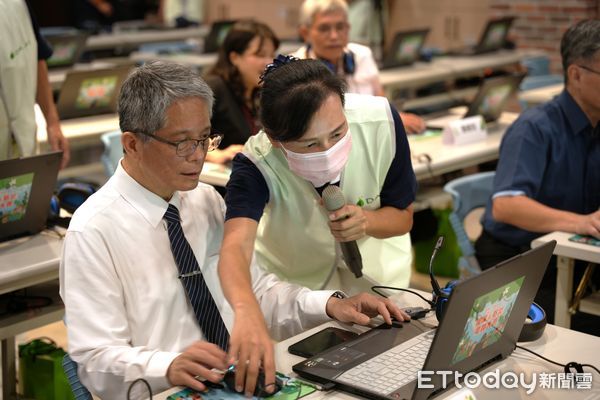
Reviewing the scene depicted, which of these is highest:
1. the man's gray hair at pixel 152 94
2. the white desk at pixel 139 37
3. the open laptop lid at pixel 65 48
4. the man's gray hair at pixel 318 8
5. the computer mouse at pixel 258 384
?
the man's gray hair at pixel 152 94

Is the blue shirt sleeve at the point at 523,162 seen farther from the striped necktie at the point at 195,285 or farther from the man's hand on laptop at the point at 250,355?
the man's hand on laptop at the point at 250,355

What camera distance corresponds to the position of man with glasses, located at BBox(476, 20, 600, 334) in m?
3.10

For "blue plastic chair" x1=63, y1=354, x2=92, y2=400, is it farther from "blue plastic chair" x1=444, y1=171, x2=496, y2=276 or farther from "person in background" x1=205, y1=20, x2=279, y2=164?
"person in background" x1=205, y1=20, x2=279, y2=164

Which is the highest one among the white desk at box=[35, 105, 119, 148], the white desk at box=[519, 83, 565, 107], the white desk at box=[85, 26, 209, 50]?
the white desk at box=[35, 105, 119, 148]

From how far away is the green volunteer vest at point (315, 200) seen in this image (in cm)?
245

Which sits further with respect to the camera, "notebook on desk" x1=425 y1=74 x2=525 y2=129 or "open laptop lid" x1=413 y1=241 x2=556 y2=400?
"notebook on desk" x1=425 y1=74 x2=525 y2=129

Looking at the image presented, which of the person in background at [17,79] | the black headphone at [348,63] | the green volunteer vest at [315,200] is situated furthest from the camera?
the black headphone at [348,63]

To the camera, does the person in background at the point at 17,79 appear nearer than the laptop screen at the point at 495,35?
Yes

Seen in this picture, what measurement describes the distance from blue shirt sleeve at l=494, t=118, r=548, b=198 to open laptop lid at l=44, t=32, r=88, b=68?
3961 mm

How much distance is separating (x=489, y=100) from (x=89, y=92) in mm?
2094

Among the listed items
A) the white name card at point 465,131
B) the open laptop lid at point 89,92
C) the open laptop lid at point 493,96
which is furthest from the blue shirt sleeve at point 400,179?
the open laptop lid at point 89,92

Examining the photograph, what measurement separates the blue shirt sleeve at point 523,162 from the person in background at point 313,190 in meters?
0.57

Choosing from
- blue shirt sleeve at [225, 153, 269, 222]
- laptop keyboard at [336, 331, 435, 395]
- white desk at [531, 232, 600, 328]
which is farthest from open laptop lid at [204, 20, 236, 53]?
laptop keyboard at [336, 331, 435, 395]

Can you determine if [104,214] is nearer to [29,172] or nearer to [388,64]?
[29,172]
